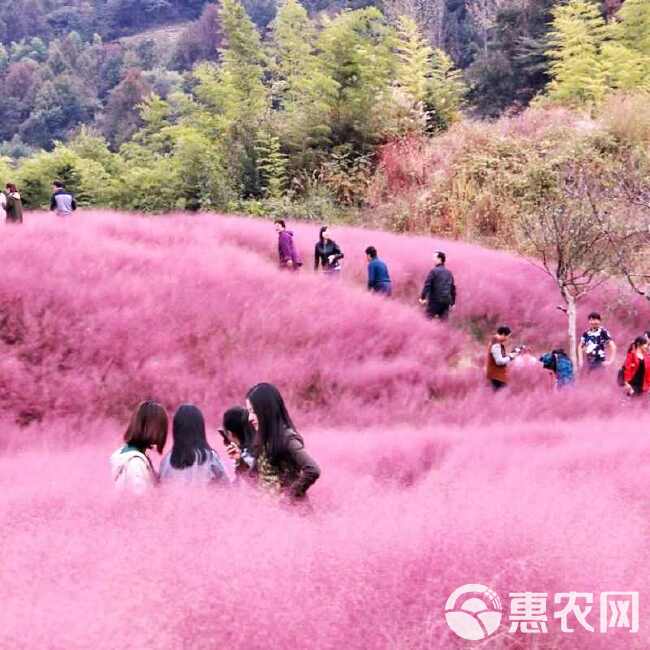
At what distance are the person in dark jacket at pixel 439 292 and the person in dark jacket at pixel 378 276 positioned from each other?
764 mm

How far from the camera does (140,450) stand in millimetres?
4793

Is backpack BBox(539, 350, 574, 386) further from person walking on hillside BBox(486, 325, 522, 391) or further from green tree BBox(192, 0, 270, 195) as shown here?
green tree BBox(192, 0, 270, 195)

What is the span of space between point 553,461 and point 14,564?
4.68 metres

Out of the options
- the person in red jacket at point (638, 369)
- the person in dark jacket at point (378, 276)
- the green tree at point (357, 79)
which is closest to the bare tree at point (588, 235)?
the person in red jacket at point (638, 369)

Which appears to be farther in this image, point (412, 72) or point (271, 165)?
point (412, 72)

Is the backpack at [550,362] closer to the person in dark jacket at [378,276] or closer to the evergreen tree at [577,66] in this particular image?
the person in dark jacket at [378,276]

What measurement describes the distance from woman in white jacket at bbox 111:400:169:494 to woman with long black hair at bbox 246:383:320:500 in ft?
1.98

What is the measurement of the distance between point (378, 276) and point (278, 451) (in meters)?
8.34

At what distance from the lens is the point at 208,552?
4.03m

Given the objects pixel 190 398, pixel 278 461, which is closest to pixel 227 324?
pixel 190 398

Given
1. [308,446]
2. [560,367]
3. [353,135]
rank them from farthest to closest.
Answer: [353,135] < [560,367] < [308,446]

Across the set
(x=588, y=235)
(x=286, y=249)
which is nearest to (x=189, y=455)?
(x=286, y=249)

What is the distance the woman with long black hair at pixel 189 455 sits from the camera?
4727 millimetres

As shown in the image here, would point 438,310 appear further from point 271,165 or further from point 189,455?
point 271,165
